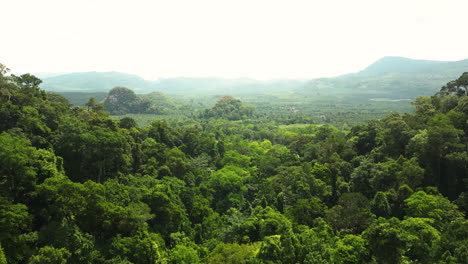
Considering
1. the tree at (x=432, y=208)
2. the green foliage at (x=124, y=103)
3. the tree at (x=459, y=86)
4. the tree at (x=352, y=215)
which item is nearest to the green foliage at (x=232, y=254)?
the tree at (x=352, y=215)

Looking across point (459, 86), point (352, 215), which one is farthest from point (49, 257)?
point (459, 86)

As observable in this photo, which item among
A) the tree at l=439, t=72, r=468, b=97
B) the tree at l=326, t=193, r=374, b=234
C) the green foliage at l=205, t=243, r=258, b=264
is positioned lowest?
the green foliage at l=205, t=243, r=258, b=264

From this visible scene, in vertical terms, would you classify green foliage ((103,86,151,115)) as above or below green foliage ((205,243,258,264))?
above

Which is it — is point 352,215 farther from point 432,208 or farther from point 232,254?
point 232,254

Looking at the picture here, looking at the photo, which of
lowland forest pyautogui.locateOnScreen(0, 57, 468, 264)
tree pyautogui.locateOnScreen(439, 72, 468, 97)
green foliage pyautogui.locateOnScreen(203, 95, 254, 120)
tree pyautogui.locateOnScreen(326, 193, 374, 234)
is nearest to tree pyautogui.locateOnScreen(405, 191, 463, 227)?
lowland forest pyautogui.locateOnScreen(0, 57, 468, 264)

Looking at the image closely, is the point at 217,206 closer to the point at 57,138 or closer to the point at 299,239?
the point at 299,239

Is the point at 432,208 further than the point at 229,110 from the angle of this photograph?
No

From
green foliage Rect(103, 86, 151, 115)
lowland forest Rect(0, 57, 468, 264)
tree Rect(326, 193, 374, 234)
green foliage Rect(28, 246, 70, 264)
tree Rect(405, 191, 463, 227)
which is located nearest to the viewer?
green foliage Rect(28, 246, 70, 264)

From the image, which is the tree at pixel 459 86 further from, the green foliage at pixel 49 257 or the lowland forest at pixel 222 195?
the green foliage at pixel 49 257

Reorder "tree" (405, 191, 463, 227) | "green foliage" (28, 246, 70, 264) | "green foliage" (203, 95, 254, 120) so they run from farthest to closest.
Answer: "green foliage" (203, 95, 254, 120) < "tree" (405, 191, 463, 227) < "green foliage" (28, 246, 70, 264)

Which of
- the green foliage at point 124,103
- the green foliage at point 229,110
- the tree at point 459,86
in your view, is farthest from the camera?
the green foliage at point 124,103

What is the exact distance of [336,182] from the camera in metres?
31.3

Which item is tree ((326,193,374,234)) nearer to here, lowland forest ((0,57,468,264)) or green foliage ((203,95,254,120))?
lowland forest ((0,57,468,264))

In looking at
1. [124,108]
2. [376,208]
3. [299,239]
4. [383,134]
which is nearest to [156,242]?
[299,239]
